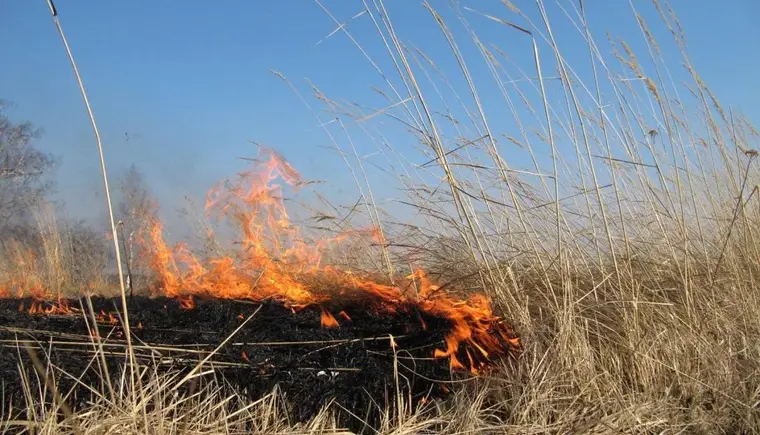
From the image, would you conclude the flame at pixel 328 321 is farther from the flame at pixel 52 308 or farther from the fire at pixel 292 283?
the flame at pixel 52 308

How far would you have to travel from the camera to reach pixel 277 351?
1997 mm

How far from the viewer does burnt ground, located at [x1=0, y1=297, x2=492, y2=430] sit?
180cm

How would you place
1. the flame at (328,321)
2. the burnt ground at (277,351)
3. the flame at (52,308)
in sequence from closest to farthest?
the burnt ground at (277,351) → the flame at (328,321) → the flame at (52,308)

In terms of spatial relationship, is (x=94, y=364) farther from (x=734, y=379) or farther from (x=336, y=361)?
(x=734, y=379)

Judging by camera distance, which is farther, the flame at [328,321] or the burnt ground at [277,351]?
the flame at [328,321]

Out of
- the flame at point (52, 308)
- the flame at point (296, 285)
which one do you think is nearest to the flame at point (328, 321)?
the flame at point (296, 285)

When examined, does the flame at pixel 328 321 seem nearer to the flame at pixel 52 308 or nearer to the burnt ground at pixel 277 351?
the burnt ground at pixel 277 351

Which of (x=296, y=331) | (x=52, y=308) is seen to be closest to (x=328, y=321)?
(x=296, y=331)

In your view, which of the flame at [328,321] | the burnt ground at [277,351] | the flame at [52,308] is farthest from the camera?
the flame at [52,308]

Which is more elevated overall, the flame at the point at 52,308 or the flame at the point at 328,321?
the flame at the point at 52,308

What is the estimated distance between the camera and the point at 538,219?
2.80 meters

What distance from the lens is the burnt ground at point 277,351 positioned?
180 centimetres

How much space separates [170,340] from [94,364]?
0.27 meters

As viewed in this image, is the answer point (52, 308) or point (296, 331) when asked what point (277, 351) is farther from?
point (52, 308)
